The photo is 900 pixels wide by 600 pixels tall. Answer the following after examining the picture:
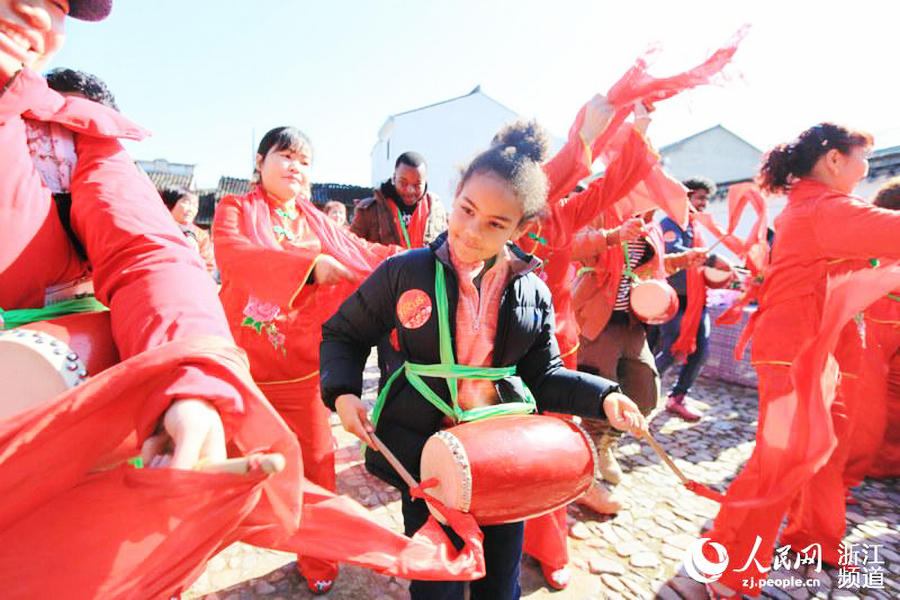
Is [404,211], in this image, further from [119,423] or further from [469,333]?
[119,423]

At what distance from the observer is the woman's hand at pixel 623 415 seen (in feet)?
5.42

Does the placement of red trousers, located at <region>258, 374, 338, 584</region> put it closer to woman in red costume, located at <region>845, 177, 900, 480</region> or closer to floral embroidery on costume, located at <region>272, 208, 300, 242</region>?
floral embroidery on costume, located at <region>272, 208, 300, 242</region>

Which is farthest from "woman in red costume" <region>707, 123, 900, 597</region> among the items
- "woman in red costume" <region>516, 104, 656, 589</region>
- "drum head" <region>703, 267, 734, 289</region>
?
"drum head" <region>703, 267, 734, 289</region>

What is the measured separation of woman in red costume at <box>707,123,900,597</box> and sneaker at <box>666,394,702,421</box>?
252 centimetres

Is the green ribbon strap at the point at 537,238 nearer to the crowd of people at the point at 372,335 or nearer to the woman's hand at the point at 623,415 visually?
the crowd of people at the point at 372,335

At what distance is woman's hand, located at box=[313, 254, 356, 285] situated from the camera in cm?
223

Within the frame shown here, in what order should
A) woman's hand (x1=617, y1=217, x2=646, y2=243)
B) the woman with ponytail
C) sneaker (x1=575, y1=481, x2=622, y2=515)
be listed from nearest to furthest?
the woman with ponytail, woman's hand (x1=617, y1=217, x2=646, y2=243), sneaker (x1=575, y1=481, x2=622, y2=515)

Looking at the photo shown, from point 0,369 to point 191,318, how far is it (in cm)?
35

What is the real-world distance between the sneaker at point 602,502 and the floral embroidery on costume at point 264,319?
2429 mm

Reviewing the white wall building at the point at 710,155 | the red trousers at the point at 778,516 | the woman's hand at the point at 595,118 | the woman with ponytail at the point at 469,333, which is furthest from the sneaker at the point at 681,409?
the white wall building at the point at 710,155

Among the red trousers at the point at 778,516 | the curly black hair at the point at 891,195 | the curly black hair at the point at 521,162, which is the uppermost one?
the curly black hair at the point at 891,195

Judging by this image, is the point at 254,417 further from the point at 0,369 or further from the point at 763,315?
the point at 763,315

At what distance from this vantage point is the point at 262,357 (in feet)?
8.21

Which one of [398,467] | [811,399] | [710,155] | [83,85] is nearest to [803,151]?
[811,399]
